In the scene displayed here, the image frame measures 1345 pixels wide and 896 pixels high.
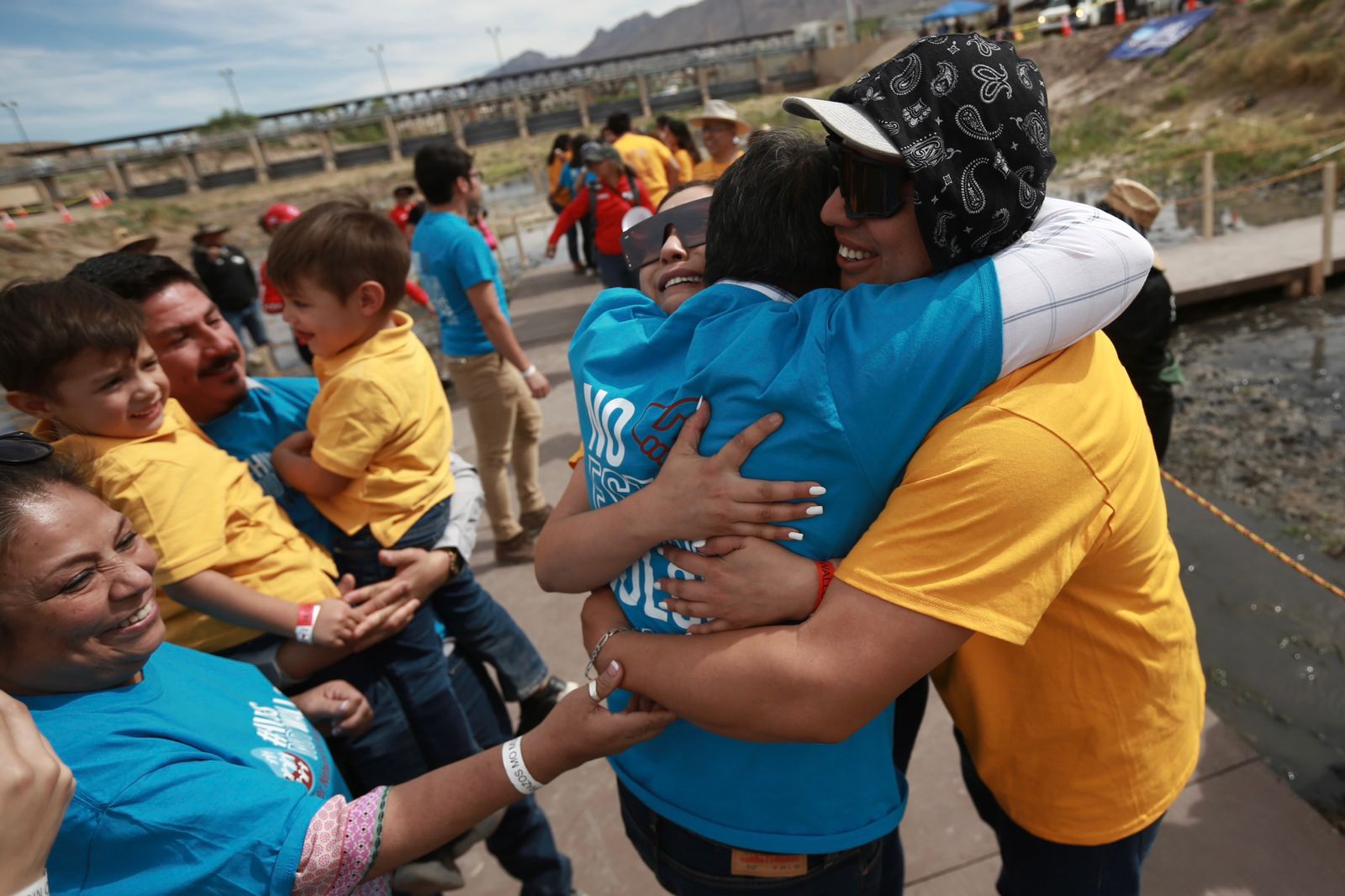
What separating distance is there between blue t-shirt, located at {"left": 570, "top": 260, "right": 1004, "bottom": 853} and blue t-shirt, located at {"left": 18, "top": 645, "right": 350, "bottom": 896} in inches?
24.4

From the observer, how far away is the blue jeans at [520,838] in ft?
7.38

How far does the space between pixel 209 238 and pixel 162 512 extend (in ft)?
27.0

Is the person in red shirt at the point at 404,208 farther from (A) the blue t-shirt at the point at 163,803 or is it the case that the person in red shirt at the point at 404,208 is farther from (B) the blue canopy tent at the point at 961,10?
(B) the blue canopy tent at the point at 961,10

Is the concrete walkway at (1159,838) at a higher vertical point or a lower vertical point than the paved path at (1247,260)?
higher

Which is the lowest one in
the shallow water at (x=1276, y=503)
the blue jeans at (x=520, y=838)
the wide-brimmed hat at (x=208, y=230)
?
the shallow water at (x=1276, y=503)

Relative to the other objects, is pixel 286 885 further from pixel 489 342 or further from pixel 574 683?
pixel 489 342

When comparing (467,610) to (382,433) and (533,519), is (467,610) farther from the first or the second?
(533,519)

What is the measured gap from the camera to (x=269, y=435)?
2.26 meters

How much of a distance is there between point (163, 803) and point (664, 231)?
1.33 metres

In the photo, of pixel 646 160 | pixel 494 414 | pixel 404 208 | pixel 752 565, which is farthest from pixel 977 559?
pixel 404 208

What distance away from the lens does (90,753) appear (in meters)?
1.16

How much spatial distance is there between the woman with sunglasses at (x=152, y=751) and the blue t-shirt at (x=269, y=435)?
2.48 feet

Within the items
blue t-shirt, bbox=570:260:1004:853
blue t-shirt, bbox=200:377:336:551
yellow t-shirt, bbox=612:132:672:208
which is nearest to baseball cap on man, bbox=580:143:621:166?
yellow t-shirt, bbox=612:132:672:208

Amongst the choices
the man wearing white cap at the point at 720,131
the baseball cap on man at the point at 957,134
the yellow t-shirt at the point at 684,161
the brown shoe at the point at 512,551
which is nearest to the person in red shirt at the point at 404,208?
the yellow t-shirt at the point at 684,161
